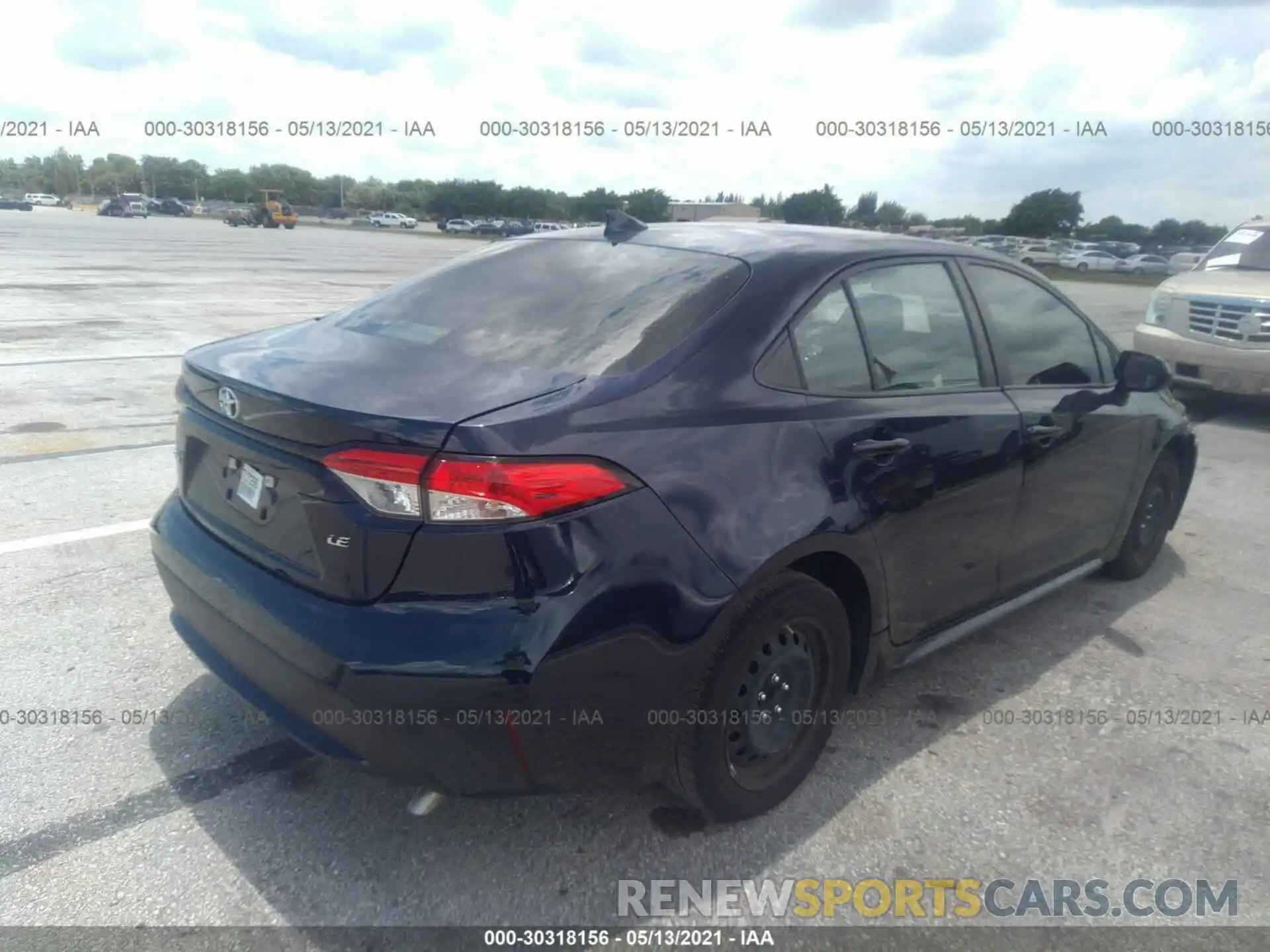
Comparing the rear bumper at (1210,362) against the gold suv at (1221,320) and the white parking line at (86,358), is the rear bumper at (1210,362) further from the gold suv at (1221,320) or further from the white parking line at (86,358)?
the white parking line at (86,358)

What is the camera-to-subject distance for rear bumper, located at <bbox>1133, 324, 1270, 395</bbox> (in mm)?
8422

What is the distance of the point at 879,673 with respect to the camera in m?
3.25

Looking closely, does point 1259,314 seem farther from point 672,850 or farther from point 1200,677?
point 672,850

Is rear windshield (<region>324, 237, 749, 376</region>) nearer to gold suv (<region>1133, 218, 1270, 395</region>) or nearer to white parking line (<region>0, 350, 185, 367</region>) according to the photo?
white parking line (<region>0, 350, 185, 367</region>)

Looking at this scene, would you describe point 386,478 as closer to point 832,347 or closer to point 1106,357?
point 832,347

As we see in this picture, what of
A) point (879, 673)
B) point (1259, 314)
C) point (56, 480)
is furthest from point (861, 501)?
point (1259, 314)

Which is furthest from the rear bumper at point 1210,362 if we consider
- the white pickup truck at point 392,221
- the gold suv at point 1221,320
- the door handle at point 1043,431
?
the white pickup truck at point 392,221

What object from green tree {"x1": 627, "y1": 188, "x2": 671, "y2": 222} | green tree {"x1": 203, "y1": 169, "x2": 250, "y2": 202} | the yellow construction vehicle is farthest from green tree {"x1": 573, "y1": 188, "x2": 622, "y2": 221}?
green tree {"x1": 203, "y1": 169, "x2": 250, "y2": 202}

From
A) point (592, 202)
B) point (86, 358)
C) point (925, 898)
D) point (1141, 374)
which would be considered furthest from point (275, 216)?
→ point (925, 898)

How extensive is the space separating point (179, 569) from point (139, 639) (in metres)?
1.12

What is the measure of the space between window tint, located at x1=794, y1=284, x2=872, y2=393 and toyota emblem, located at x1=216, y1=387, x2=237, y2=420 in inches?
62.2

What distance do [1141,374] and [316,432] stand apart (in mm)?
3448

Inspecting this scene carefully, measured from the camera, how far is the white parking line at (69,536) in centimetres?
455

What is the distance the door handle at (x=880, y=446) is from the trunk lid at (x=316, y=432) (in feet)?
3.16
